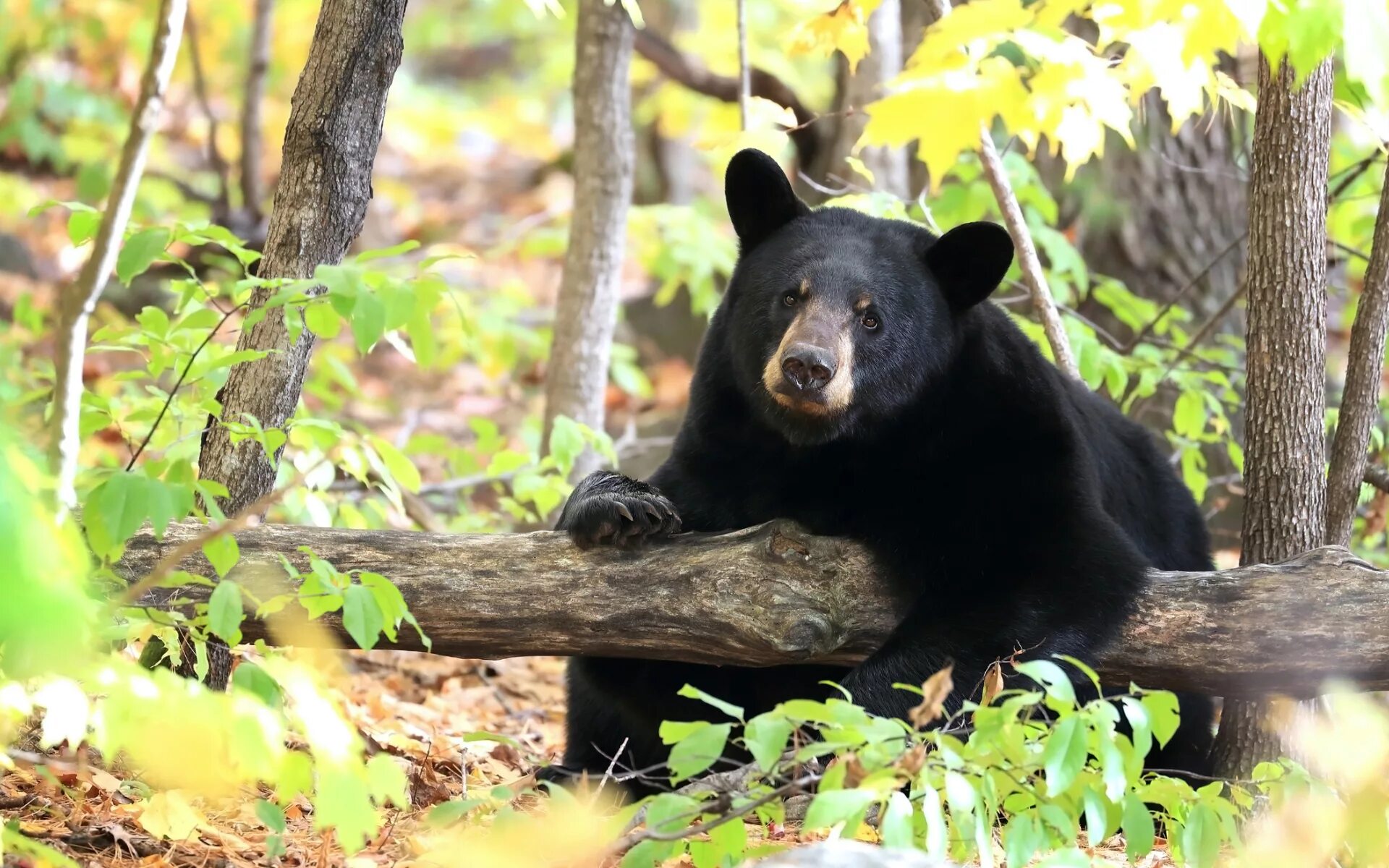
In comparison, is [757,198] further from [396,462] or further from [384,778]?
[384,778]

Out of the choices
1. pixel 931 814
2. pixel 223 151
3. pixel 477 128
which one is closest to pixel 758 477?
pixel 931 814

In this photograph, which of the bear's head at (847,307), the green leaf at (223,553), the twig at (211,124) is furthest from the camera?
the twig at (211,124)

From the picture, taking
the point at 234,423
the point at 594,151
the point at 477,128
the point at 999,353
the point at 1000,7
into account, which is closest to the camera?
the point at 1000,7

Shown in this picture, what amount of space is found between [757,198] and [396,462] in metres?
1.53

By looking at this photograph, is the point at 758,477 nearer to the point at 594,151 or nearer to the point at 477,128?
the point at 594,151

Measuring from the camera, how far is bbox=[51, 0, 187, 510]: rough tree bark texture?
8.48 ft

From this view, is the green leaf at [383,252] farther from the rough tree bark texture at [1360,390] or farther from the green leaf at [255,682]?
the rough tree bark texture at [1360,390]

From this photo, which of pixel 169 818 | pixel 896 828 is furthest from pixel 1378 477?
pixel 169 818

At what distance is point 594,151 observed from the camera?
20.8 ft

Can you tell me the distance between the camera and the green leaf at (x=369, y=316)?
2.45 meters

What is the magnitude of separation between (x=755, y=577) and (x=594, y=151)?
11.0 ft

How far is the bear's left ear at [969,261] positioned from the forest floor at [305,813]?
170 cm

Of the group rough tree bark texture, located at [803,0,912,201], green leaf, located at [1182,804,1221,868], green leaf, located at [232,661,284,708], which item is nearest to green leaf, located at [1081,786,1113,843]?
green leaf, located at [1182,804,1221,868]

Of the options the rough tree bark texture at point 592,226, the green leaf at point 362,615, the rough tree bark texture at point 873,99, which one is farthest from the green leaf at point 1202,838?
the rough tree bark texture at point 873,99
